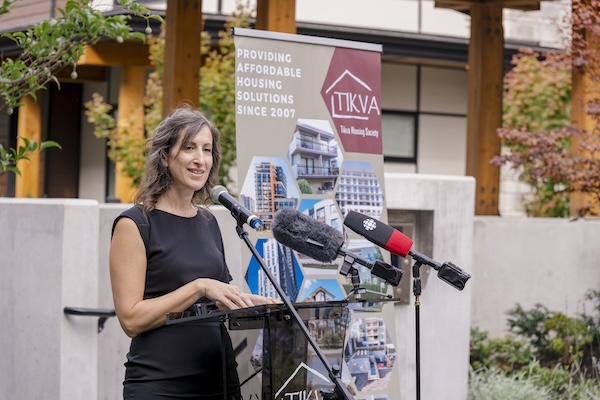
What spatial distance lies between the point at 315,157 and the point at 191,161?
212 centimetres

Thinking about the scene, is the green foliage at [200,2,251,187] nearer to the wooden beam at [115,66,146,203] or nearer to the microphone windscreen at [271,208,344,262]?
the wooden beam at [115,66,146,203]

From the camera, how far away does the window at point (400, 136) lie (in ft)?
56.5

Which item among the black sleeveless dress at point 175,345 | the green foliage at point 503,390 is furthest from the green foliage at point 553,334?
the black sleeveless dress at point 175,345

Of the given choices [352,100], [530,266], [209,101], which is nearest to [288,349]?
[352,100]

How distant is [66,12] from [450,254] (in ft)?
10.9

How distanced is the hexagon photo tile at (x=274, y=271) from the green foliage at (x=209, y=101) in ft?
Answer: 20.1

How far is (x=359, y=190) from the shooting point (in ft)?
19.3

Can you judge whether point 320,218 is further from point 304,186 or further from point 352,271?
point 352,271

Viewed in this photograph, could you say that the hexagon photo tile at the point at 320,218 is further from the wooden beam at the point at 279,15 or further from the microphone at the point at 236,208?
the wooden beam at the point at 279,15

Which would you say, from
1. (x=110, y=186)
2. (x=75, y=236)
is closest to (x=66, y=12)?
(x=75, y=236)

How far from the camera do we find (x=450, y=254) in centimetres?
720

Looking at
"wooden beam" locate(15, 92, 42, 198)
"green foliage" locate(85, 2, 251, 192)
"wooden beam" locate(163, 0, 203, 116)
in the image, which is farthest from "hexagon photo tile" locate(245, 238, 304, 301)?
"wooden beam" locate(15, 92, 42, 198)

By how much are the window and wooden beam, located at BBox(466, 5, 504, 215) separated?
20.4 ft

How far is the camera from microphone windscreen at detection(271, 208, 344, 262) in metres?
3.49
